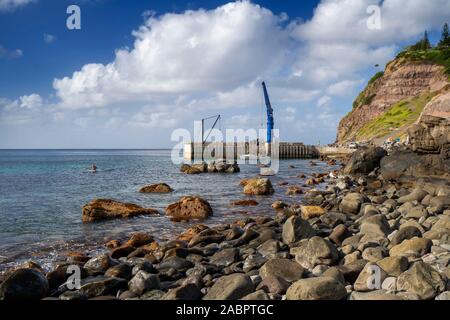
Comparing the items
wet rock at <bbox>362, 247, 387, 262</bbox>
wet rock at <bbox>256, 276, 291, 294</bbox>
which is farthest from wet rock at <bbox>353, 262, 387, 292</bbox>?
wet rock at <bbox>256, 276, 291, 294</bbox>

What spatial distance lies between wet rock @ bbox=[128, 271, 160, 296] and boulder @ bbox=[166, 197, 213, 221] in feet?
36.0

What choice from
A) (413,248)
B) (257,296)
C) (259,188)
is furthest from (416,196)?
(257,296)

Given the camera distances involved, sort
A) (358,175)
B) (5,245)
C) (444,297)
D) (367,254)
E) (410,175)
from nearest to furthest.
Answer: (444,297)
(367,254)
(5,245)
(410,175)
(358,175)

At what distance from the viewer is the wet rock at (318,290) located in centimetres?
689

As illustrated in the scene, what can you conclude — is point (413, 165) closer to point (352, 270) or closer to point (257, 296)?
point (352, 270)

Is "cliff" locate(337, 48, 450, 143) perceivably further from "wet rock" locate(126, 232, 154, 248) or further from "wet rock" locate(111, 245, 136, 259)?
"wet rock" locate(111, 245, 136, 259)

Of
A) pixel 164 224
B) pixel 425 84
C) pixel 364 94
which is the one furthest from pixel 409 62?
pixel 164 224

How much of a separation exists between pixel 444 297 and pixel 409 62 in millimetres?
118652

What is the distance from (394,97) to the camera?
11075cm

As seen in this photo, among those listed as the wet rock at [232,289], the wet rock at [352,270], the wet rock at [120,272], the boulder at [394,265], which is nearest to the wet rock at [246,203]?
the wet rock at [120,272]

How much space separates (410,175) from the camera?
91.4ft

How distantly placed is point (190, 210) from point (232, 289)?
1321 cm

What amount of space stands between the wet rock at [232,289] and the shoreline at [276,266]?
0.02 m
